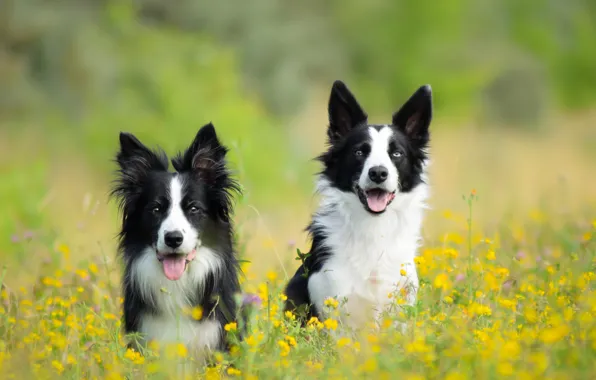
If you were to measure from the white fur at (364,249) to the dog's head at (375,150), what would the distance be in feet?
0.33

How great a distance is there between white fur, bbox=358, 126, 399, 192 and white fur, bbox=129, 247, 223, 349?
3.58 feet

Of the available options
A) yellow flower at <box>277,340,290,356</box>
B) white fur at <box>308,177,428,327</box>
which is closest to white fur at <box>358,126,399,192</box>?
white fur at <box>308,177,428,327</box>

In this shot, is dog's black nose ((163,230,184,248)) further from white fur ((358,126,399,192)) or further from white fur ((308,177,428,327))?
white fur ((358,126,399,192))

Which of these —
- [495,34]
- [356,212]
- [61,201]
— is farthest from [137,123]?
[495,34]

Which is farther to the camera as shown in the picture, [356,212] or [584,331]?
[356,212]

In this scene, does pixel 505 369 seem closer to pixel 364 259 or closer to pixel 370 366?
pixel 370 366

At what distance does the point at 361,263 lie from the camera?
17.2 ft

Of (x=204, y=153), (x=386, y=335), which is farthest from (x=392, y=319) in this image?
(x=204, y=153)

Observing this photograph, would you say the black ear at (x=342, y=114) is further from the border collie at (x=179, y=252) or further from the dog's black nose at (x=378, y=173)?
the border collie at (x=179, y=252)

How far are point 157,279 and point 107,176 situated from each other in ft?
34.3

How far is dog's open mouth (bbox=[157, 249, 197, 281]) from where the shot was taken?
15.3ft

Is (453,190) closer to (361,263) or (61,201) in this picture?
(61,201)

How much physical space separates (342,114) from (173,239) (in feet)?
5.69

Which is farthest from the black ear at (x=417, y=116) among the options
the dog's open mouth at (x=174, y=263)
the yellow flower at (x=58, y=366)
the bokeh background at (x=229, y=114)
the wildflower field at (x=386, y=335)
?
the yellow flower at (x=58, y=366)
